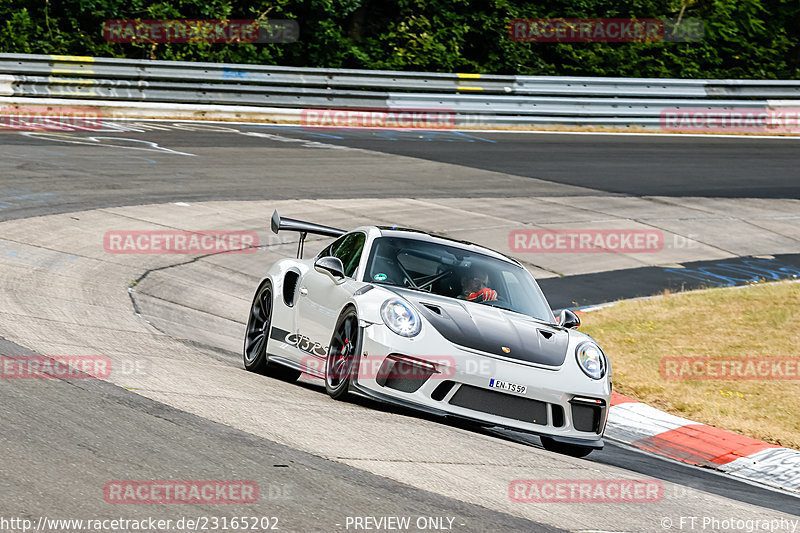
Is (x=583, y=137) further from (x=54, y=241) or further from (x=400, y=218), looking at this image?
(x=54, y=241)

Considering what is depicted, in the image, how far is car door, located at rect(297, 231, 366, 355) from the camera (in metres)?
8.20

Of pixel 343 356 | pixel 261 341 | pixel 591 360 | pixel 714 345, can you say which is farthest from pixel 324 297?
pixel 714 345

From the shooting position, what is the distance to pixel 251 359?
9.48m

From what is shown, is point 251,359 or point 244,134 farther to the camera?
point 244,134

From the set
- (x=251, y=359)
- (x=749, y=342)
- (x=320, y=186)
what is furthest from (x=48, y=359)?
(x=320, y=186)

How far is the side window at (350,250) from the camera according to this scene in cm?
870

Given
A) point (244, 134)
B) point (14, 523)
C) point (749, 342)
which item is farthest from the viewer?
point (244, 134)

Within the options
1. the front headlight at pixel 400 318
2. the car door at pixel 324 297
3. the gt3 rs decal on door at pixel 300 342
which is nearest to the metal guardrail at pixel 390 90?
the gt3 rs decal on door at pixel 300 342

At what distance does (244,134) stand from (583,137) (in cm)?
869

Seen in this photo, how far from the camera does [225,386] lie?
7559mm

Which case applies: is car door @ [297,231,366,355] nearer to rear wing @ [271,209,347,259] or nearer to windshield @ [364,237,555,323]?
windshield @ [364,237,555,323]

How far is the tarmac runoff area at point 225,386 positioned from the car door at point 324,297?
0.44 metres

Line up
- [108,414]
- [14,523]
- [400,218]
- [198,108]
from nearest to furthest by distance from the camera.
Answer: [14,523]
[108,414]
[400,218]
[198,108]

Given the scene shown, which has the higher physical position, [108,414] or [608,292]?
[108,414]
